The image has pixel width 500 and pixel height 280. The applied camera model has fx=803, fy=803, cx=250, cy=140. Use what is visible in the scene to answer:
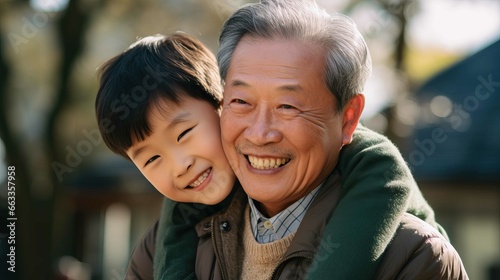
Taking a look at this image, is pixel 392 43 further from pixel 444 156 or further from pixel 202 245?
pixel 202 245

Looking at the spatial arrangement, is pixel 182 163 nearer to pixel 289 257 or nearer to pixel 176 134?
pixel 176 134

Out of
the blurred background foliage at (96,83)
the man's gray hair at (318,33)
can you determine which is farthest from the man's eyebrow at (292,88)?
the blurred background foliage at (96,83)

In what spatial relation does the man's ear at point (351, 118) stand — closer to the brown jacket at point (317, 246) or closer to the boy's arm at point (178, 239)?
the brown jacket at point (317, 246)

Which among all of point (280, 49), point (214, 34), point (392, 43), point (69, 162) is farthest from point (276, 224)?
point (214, 34)

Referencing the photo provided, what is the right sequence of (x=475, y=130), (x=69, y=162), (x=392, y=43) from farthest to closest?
1. (x=475, y=130)
2. (x=69, y=162)
3. (x=392, y=43)

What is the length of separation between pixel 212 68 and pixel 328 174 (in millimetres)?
771

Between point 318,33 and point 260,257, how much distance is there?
2.93 ft

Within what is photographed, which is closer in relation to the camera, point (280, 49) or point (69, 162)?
point (280, 49)

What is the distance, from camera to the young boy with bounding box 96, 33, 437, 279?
3.27 m

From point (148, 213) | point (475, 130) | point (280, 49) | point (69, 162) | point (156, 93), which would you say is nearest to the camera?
point (280, 49)

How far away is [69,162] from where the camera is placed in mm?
13383

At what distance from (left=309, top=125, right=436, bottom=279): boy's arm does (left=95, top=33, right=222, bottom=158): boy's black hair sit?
0.74 meters

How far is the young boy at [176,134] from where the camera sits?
10.7ft

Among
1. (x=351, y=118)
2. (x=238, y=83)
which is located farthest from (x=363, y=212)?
(x=238, y=83)
